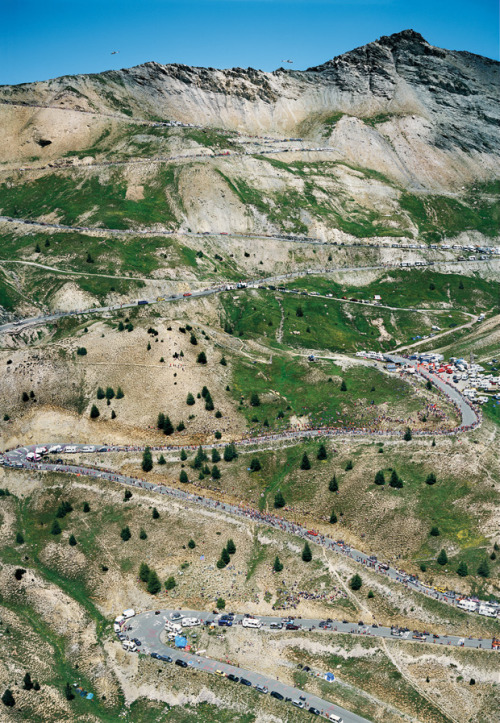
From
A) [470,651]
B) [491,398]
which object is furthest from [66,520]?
[491,398]

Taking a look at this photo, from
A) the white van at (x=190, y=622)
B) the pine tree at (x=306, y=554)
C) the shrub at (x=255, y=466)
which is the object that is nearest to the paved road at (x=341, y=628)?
the white van at (x=190, y=622)

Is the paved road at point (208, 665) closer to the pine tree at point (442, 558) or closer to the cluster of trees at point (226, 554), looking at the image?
the cluster of trees at point (226, 554)

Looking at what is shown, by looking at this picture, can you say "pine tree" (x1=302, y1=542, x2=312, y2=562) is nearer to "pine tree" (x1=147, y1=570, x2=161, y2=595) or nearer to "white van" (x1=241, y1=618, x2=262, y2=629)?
"white van" (x1=241, y1=618, x2=262, y2=629)

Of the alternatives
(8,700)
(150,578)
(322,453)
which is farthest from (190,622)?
(322,453)

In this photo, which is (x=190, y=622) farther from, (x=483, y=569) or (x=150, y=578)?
(x=483, y=569)

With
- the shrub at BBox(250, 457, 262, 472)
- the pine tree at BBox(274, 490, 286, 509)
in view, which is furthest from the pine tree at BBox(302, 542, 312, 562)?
the shrub at BBox(250, 457, 262, 472)

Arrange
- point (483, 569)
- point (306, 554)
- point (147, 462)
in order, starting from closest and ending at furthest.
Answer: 1. point (483, 569)
2. point (306, 554)
3. point (147, 462)

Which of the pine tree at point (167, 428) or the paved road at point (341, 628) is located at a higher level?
the pine tree at point (167, 428)
